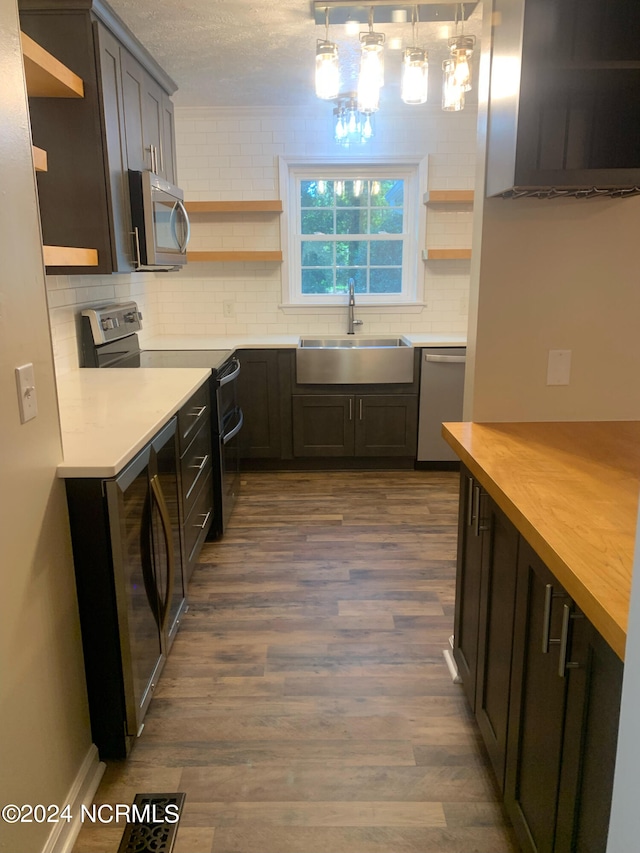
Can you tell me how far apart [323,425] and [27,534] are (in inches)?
118

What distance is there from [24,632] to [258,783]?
0.83 metres

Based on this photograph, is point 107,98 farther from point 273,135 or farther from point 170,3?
point 273,135

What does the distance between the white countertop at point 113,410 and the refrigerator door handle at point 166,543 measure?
18 centimetres

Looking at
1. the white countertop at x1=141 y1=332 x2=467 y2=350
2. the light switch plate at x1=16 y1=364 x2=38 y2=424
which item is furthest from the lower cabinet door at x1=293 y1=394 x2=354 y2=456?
the light switch plate at x1=16 y1=364 x2=38 y2=424

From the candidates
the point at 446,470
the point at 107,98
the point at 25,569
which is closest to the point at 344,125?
the point at 107,98

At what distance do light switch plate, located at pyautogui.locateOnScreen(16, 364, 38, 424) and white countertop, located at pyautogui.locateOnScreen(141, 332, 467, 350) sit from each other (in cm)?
254

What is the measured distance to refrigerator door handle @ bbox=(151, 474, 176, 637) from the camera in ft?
6.55

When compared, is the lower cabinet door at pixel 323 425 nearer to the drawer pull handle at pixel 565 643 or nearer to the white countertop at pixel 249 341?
the white countertop at pixel 249 341

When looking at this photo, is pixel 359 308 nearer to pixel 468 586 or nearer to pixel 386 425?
pixel 386 425

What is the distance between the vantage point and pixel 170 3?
2646 mm

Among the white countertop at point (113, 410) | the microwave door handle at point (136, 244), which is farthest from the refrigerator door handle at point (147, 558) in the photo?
the microwave door handle at point (136, 244)

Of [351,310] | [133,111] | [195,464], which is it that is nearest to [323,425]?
[351,310]

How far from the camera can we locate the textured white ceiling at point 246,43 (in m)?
2.70

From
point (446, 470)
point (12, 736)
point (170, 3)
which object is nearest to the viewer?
point (12, 736)
